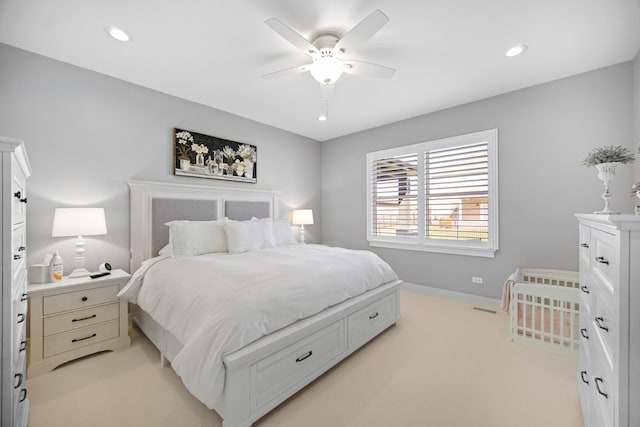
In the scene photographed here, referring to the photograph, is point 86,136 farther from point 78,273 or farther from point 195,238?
point 195,238

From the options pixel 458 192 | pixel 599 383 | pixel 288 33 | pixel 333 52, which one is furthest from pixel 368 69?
pixel 599 383

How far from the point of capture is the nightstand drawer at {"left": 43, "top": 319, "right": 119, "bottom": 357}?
2.04 m

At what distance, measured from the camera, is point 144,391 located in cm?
181

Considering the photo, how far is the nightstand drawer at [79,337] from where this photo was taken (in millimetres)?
2041

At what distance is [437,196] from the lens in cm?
379

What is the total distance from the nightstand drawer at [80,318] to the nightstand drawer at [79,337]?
0.12 feet

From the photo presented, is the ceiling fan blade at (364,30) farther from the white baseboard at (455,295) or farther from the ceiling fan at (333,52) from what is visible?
the white baseboard at (455,295)

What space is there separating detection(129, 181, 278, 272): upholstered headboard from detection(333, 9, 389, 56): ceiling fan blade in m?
2.39

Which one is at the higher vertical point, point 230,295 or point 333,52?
point 333,52

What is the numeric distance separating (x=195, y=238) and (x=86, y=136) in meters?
1.46

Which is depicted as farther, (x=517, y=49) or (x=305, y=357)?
(x=517, y=49)

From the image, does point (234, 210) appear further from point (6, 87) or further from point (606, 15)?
point (606, 15)

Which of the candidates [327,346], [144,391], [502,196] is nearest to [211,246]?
[144,391]

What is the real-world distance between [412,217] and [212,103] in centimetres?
328
